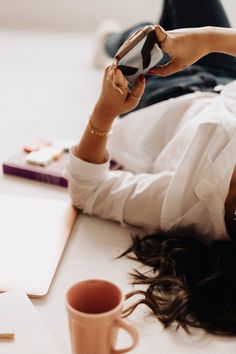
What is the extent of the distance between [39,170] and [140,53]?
0.46 metres

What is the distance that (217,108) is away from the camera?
0.99 m

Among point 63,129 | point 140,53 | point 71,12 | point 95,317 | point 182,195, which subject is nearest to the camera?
point 95,317

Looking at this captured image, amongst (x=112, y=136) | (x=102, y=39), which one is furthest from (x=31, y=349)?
(x=102, y=39)

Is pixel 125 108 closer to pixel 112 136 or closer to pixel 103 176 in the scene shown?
pixel 103 176

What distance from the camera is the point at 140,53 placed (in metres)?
0.81

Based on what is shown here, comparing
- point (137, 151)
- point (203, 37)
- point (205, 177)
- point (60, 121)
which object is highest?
point (203, 37)

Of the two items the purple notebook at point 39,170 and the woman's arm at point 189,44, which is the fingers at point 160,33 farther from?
the purple notebook at point 39,170

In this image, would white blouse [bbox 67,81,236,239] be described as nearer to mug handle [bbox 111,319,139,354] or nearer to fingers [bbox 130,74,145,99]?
fingers [bbox 130,74,145,99]

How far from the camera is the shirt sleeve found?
97cm

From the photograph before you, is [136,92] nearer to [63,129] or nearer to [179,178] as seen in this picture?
[179,178]

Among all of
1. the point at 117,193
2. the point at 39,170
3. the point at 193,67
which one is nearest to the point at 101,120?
the point at 117,193

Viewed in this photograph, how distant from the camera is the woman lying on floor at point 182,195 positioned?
783 mm

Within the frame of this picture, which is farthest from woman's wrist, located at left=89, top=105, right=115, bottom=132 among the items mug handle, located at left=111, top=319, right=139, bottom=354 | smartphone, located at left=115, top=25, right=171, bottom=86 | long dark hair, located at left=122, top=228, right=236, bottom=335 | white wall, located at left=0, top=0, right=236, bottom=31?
white wall, located at left=0, top=0, right=236, bottom=31

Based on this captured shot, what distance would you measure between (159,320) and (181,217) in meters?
0.23
